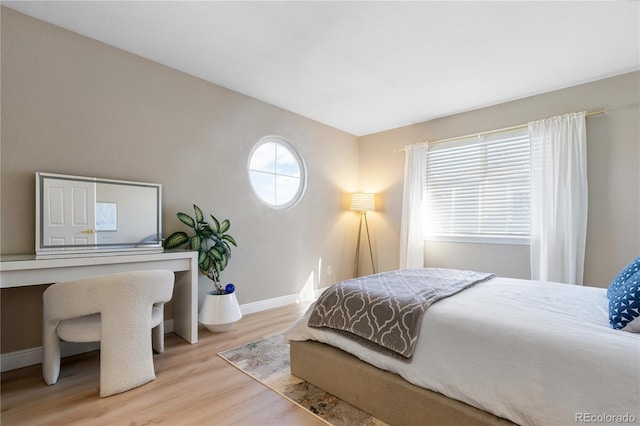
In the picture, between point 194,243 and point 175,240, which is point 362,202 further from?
point 175,240

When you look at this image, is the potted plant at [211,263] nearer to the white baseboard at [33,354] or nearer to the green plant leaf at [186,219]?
the green plant leaf at [186,219]

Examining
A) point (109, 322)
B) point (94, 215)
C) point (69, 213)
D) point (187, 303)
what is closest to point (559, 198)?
point (187, 303)

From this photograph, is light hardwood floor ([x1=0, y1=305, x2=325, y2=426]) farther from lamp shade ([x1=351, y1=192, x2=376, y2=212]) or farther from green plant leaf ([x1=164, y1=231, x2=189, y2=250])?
lamp shade ([x1=351, y1=192, x2=376, y2=212])

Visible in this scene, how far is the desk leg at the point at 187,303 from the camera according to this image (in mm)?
2521

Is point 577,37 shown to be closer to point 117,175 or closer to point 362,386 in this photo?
point 362,386

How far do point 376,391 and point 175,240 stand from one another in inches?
80.8

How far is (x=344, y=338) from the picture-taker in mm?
1703

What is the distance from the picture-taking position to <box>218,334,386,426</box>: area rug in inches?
61.9

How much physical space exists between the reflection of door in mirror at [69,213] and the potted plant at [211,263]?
0.59 metres

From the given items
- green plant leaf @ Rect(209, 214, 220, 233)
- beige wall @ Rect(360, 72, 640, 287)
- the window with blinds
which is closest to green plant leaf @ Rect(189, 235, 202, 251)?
green plant leaf @ Rect(209, 214, 220, 233)

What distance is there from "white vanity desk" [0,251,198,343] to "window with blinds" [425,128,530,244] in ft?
9.94

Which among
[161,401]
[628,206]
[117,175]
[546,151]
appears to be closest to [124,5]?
[117,175]

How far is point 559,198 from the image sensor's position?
118 inches

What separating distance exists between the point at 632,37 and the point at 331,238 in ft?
11.6
